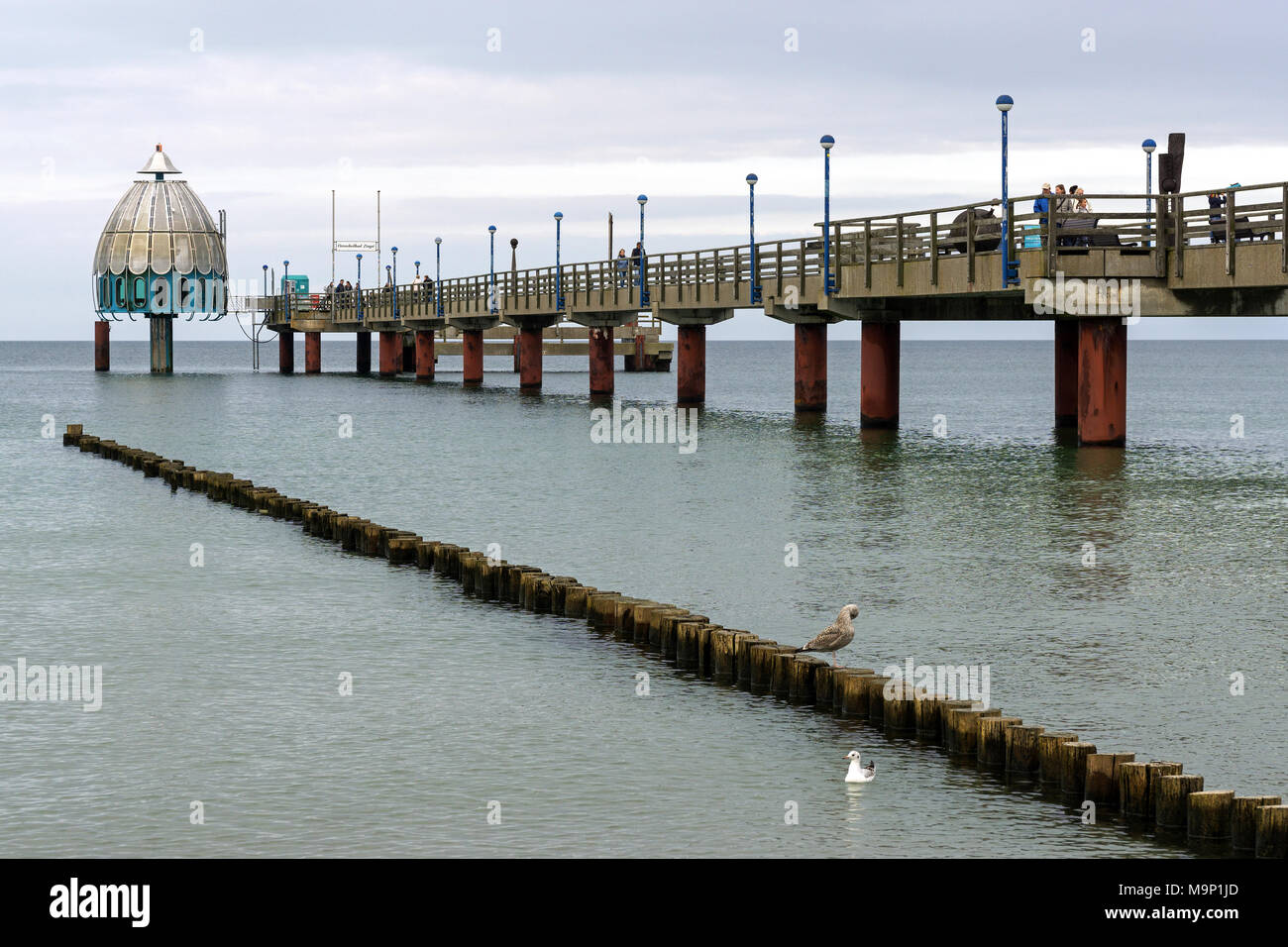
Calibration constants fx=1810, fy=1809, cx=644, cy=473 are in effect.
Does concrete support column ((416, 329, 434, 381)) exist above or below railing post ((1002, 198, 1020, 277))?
below

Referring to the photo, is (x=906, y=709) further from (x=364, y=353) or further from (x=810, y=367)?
(x=364, y=353)

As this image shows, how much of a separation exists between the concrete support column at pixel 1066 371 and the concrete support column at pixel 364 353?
239 feet

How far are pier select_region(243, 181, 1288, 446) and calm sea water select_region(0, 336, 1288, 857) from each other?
374 centimetres

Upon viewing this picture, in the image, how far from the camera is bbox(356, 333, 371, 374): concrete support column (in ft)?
402

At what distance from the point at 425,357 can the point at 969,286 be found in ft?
224

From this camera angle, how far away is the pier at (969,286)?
35969 millimetres

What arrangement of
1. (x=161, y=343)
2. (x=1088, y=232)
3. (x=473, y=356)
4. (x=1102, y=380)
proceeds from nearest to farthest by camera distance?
(x=1088, y=232) → (x=1102, y=380) → (x=473, y=356) → (x=161, y=343)

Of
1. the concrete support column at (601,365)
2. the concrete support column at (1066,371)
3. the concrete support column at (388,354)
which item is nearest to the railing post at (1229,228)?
the concrete support column at (1066,371)

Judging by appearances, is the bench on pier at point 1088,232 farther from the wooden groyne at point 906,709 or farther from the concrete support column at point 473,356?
the concrete support column at point 473,356

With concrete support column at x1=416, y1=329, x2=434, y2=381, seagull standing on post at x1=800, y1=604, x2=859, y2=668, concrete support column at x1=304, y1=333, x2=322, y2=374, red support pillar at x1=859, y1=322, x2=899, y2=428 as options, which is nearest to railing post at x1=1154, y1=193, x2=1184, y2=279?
red support pillar at x1=859, y1=322, x2=899, y2=428

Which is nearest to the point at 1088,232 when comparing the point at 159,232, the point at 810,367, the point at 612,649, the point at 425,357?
the point at 612,649

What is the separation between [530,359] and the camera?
87500 mm

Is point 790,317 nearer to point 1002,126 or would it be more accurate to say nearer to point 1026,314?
point 1026,314

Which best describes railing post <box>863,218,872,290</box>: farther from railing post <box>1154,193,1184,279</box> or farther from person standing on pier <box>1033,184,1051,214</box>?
railing post <box>1154,193,1184,279</box>
